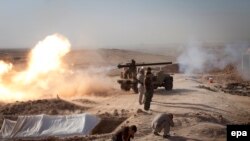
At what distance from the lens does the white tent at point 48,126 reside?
1609 cm

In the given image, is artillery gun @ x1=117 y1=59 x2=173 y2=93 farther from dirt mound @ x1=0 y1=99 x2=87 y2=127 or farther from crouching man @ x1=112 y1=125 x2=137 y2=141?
crouching man @ x1=112 y1=125 x2=137 y2=141

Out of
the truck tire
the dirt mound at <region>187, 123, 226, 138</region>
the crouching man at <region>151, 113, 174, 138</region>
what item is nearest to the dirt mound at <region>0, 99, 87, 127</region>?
the truck tire

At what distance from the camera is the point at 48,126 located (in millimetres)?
16594

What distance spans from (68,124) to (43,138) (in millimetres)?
1168

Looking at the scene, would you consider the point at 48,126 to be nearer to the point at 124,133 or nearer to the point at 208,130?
the point at 124,133

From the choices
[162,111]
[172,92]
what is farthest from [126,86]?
[162,111]

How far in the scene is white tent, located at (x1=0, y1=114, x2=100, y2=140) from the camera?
16.1 m

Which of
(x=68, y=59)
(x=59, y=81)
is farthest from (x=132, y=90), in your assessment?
(x=68, y=59)

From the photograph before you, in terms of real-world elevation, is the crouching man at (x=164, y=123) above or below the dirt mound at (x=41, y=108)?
above

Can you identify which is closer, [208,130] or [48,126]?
[208,130]

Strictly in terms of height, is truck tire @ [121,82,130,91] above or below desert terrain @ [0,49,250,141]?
above

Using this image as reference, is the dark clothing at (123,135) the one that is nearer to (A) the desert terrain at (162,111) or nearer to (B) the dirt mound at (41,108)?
(A) the desert terrain at (162,111)

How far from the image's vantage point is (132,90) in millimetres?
26031

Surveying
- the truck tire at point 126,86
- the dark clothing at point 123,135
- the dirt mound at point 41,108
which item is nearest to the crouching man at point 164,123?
the dark clothing at point 123,135
